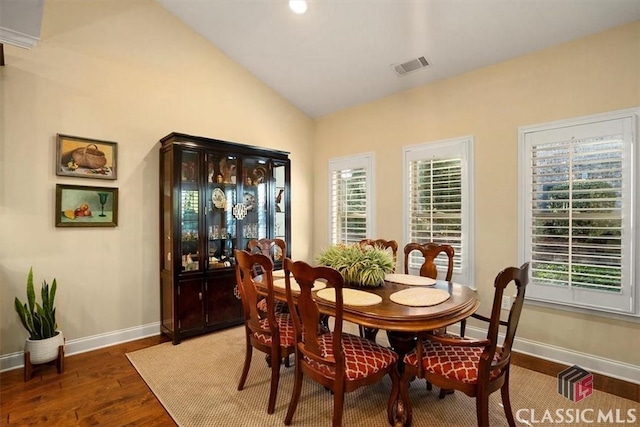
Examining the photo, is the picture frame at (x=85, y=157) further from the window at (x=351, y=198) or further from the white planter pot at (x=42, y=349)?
the window at (x=351, y=198)

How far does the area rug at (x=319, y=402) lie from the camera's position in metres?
2.07

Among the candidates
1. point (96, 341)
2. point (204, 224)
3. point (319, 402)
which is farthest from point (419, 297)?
point (96, 341)

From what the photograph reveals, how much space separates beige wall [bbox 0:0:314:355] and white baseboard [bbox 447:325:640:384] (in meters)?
3.90

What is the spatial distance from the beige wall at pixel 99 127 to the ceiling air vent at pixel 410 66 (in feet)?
6.97

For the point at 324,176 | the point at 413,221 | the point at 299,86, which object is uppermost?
the point at 299,86

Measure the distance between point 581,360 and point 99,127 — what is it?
5019 mm

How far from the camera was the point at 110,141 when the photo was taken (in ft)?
10.7

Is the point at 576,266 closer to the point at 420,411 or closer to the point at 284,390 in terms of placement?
the point at 420,411

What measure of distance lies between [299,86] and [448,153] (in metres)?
2.20

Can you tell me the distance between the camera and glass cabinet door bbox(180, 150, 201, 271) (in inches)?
133

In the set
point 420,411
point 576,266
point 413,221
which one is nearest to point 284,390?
point 420,411

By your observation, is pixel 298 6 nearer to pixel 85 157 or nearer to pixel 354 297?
pixel 85 157

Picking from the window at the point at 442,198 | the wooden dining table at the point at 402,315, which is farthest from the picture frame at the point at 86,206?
the window at the point at 442,198

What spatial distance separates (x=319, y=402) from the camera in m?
2.26
